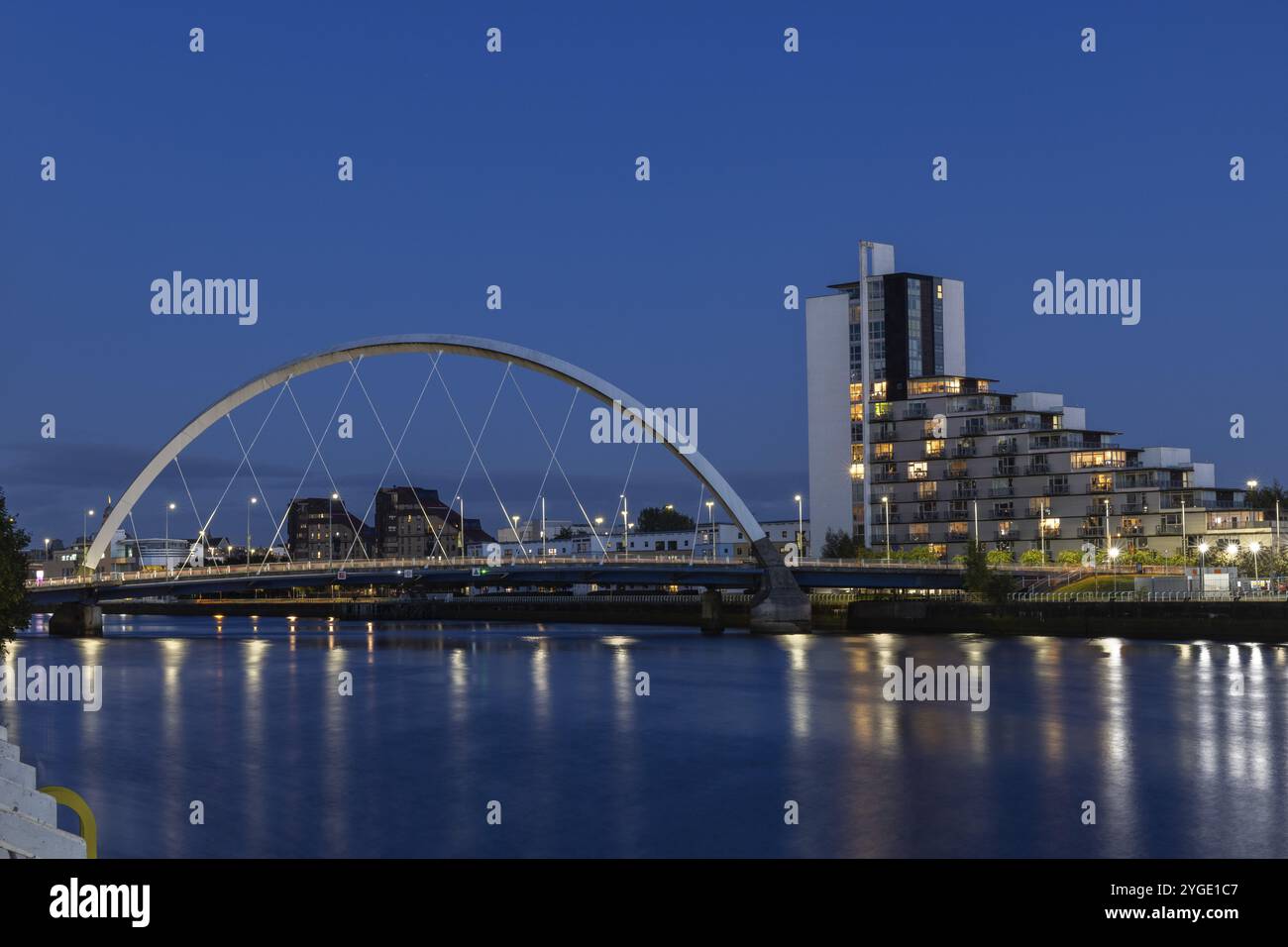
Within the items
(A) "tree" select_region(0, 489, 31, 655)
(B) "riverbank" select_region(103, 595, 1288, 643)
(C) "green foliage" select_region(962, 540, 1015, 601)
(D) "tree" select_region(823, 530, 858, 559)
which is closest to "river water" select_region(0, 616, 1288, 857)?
(A) "tree" select_region(0, 489, 31, 655)

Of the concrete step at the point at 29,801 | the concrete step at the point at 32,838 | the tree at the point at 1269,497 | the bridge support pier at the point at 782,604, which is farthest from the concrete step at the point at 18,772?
the tree at the point at 1269,497

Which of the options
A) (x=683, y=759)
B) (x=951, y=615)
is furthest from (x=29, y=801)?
(x=951, y=615)

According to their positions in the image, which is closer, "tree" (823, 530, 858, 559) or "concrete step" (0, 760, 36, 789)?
"concrete step" (0, 760, 36, 789)

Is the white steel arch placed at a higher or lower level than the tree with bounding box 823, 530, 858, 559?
higher

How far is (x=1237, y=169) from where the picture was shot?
5616 cm

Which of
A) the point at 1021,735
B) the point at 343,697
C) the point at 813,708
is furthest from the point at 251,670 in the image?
the point at 1021,735

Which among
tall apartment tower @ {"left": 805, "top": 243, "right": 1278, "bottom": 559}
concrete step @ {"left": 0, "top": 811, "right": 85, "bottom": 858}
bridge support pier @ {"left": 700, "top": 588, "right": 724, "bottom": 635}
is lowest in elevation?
bridge support pier @ {"left": 700, "top": 588, "right": 724, "bottom": 635}

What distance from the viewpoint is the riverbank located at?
2982 inches

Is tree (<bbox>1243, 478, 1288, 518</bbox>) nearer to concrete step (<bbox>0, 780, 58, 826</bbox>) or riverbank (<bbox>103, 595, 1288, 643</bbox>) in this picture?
riverbank (<bbox>103, 595, 1288, 643</bbox>)

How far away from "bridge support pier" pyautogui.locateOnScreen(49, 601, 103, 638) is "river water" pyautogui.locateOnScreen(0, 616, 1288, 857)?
35.0 metres

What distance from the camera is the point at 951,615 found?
89312mm

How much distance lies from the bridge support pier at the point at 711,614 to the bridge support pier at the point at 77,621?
43989mm

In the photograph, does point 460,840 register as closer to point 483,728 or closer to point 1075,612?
point 483,728

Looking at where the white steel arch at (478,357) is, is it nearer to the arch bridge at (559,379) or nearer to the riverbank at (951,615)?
the arch bridge at (559,379)
